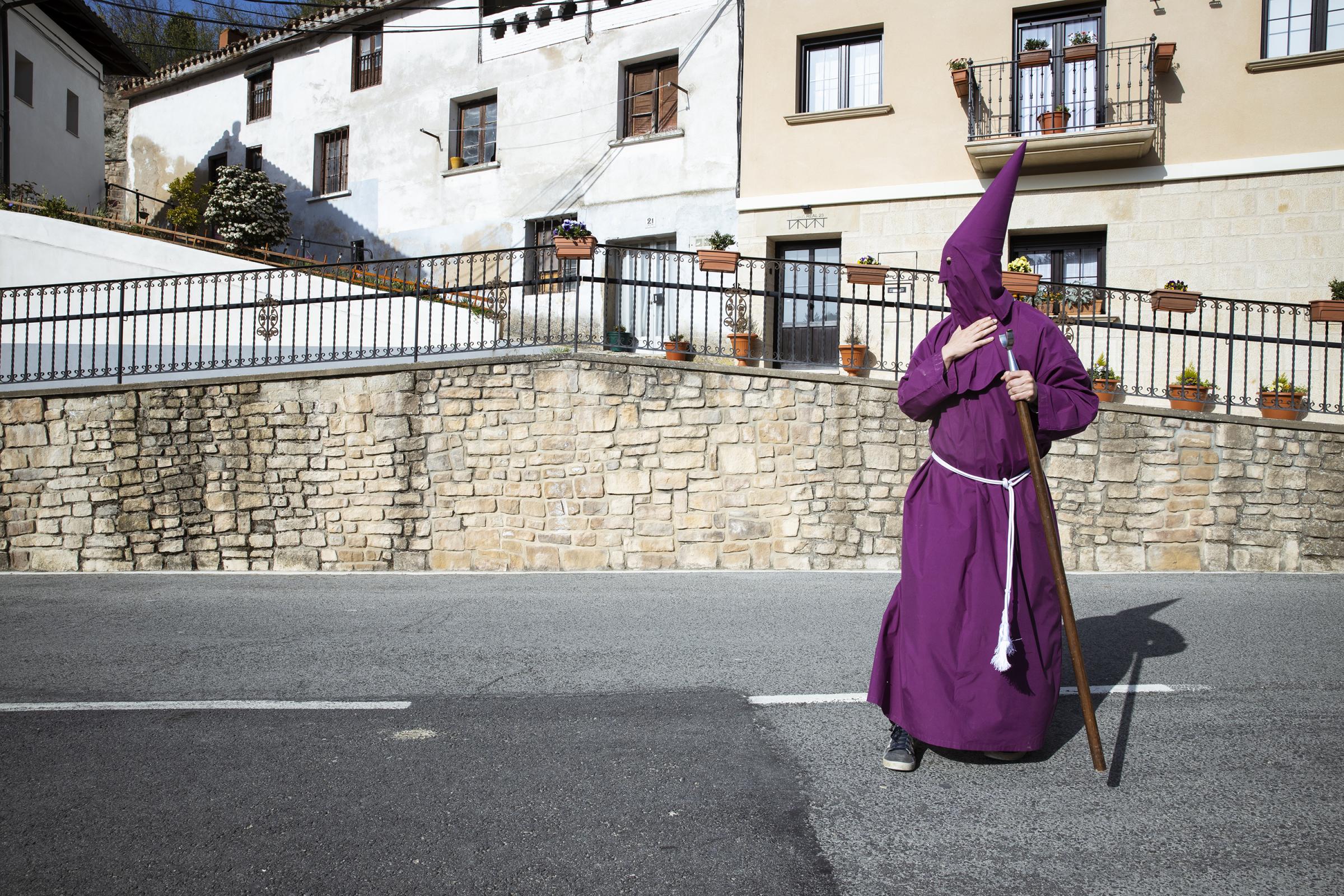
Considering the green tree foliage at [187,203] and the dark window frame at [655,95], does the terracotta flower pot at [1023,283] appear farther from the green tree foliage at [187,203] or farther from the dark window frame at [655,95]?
the green tree foliage at [187,203]

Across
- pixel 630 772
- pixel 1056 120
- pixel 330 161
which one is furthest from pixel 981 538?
pixel 330 161

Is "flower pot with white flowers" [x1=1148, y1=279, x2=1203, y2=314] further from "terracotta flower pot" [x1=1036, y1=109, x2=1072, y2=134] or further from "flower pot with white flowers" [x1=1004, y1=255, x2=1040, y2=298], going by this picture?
"terracotta flower pot" [x1=1036, y1=109, x2=1072, y2=134]

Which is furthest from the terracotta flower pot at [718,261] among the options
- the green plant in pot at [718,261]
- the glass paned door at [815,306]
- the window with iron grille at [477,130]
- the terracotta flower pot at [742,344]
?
the window with iron grille at [477,130]

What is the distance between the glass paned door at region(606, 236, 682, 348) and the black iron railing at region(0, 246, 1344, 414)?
0.05m

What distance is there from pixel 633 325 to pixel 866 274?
2859 millimetres

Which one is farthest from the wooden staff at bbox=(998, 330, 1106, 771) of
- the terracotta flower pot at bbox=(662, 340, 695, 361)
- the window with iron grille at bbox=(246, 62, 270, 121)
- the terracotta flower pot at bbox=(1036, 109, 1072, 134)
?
the window with iron grille at bbox=(246, 62, 270, 121)

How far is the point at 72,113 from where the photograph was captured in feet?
83.8

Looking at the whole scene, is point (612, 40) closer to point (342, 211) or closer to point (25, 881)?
point (342, 211)

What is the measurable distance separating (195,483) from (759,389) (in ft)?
20.7

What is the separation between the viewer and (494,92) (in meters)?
19.7

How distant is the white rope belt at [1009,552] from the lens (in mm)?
3484

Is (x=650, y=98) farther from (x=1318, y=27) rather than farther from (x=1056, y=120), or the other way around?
(x=1318, y=27)

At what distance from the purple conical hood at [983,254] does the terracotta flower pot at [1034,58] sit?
1149 cm

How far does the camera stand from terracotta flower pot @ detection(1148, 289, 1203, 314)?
10977 mm
